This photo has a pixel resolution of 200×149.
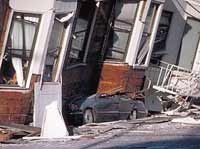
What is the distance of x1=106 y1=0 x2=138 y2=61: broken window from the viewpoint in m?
19.7

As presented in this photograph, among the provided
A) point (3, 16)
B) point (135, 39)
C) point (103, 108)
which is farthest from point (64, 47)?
point (135, 39)

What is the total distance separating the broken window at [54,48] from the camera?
1537 cm

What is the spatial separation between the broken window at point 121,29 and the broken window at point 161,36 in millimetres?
3341

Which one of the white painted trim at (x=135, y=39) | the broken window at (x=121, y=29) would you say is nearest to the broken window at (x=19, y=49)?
the broken window at (x=121, y=29)

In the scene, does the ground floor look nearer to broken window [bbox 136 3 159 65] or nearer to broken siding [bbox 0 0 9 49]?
broken siding [bbox 0 0 9 49]

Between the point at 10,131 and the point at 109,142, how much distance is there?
6.78 feet

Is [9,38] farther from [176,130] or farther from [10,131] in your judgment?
[176,130]

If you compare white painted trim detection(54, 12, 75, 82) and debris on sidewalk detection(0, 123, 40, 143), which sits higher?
white painted trim detection(54, 12, 75, 82)

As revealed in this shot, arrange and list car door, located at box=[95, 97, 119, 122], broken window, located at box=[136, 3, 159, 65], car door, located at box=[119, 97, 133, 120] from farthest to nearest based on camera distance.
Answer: broken window, located at box=[136, 3, 159, 65]
car door, located at box=[119, 97, 133, 120]
car door, located at box=[95, 97, 119, 122]

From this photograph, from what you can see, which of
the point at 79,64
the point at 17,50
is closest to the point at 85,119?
the point at 79,64

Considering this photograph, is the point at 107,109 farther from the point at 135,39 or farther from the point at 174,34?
the point at 174,34

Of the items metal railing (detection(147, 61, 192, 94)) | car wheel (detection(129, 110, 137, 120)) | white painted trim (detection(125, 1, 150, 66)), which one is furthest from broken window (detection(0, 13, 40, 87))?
metal railing (detection(147, 61, 192, 94))

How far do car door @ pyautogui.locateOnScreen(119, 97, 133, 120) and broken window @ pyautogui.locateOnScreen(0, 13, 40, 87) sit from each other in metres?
4.14

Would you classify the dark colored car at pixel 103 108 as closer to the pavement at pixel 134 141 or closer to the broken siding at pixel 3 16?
the pavement at pixel 134 141
